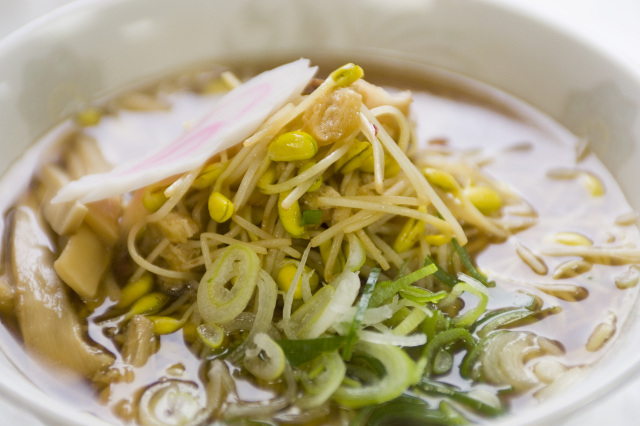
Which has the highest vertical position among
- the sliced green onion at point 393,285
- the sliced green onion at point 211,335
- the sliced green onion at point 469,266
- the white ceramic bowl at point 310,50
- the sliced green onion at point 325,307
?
the white ceramic bowl at point 310,50

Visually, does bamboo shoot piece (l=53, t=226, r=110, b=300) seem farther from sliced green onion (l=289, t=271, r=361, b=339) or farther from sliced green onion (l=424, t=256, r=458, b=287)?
sliced green onion (l=424, t=256, r=458, b=287)

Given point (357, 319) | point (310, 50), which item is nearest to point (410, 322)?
point (357, 319)

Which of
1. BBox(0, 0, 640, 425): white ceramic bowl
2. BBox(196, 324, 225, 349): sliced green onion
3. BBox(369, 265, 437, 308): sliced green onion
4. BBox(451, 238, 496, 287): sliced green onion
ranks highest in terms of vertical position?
BBox(0, 0, 640, 425): white ceramic bowl

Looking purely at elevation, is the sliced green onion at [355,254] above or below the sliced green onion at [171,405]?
above

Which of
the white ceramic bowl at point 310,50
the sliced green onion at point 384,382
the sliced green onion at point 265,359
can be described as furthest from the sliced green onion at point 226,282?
the white ceramic bowl at point 310,50

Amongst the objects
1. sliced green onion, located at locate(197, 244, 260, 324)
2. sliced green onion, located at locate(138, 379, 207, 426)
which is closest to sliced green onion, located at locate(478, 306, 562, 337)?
sliced green onion, located at locate(197, 244, 260, 324)

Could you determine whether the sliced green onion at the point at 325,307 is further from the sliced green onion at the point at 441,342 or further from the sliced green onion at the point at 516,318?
the sliced green onion at the point at 516,318

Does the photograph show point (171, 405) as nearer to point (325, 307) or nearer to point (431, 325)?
point (325, 307)
